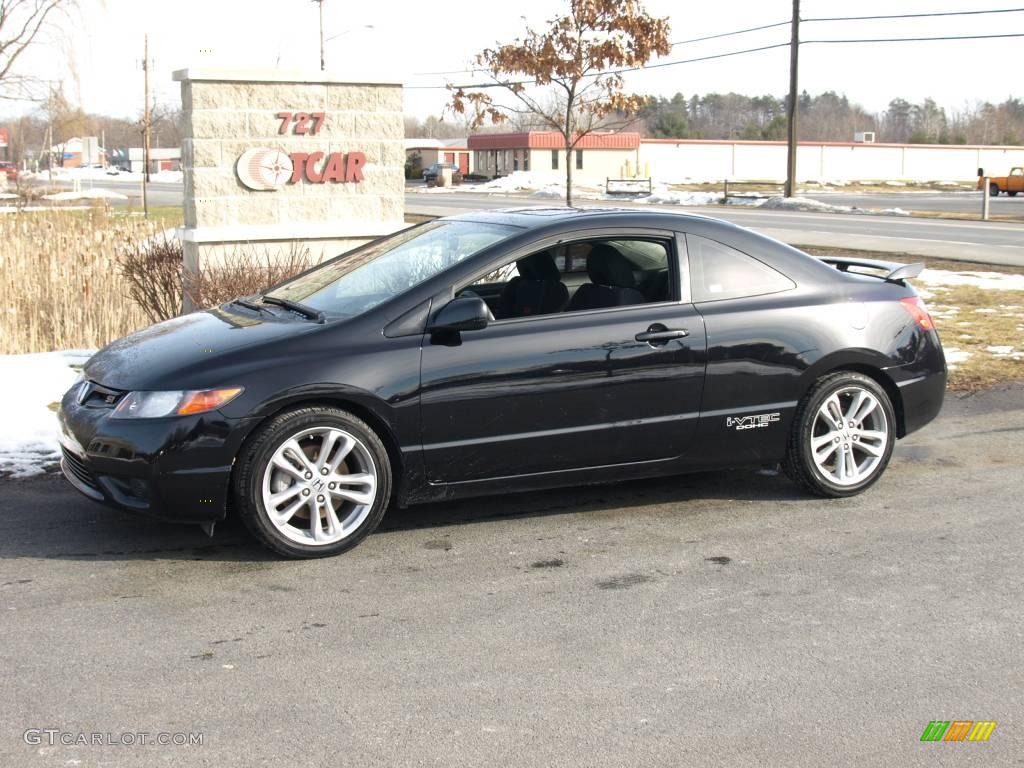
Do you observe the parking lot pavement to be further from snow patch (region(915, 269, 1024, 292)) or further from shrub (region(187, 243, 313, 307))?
snow patch (region(915, 269, 1024, 292))

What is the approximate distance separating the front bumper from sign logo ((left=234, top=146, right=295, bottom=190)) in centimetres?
667

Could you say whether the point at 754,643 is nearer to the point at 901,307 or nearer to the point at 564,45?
the point at 901,307

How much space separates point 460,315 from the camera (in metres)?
5.23

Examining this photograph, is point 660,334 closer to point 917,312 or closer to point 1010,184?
point 917,312

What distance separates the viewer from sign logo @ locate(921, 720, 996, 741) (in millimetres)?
3574

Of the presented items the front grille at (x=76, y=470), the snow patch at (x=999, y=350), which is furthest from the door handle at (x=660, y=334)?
the snow patch at (x=999, y=350)

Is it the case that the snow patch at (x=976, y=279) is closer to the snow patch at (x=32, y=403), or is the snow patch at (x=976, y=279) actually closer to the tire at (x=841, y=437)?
the tire at (x=841, y=437)

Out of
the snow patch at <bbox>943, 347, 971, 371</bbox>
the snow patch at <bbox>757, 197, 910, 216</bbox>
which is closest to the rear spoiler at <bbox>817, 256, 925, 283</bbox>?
the snow patch at <bbox>943, 347, 971, 371</bbox>

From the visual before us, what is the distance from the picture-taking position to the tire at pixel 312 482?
5.00 metres

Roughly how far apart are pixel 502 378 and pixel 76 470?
199 centimetres

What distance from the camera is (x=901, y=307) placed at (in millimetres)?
6324

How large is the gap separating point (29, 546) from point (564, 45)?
13.7m

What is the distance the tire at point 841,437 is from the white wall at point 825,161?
2867 inches

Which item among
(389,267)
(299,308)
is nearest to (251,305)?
(299,308)
